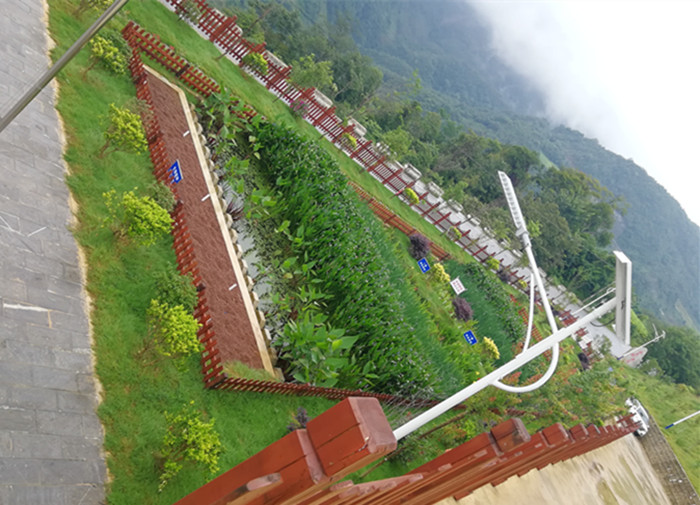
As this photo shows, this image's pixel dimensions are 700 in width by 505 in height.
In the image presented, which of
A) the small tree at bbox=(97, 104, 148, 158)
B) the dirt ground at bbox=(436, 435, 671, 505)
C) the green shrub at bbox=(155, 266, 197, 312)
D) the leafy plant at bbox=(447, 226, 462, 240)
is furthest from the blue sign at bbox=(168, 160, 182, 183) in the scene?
the leafy plant at bbox=(447, 226, 462, 240)

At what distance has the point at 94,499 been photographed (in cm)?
479

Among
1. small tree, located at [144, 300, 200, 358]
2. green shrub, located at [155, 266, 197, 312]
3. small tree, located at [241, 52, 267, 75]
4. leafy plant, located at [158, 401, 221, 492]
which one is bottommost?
leafy plant, located at [158, 401, 221, 492]

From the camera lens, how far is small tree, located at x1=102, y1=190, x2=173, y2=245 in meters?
7.01

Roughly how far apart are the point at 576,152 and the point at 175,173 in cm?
11452

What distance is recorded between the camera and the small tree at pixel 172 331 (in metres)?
6.17

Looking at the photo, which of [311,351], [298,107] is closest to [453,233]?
[298,107]

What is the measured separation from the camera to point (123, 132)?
315 inches

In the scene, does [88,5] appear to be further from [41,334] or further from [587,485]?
[587,485]

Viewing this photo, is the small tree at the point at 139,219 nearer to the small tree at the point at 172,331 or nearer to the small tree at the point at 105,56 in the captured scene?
the small tree at the point at 172,331

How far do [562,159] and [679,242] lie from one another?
96.1 feet

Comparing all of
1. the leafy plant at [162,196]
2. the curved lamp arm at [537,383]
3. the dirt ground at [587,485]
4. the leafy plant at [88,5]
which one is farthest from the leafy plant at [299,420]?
the leafy plant at [88,5]

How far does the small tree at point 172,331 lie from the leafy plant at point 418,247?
40.2ft

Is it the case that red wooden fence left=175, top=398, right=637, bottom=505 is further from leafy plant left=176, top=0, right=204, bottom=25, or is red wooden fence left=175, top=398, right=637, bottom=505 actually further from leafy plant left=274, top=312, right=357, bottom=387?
leafy plant left=176, top=0, right=204, bottom=25

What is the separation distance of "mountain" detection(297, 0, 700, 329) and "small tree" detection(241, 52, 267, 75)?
54.1 m
